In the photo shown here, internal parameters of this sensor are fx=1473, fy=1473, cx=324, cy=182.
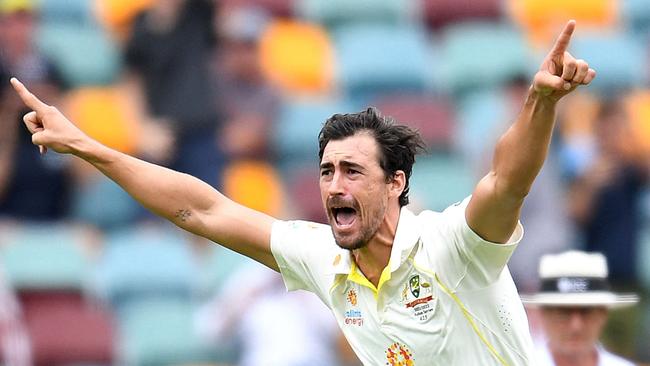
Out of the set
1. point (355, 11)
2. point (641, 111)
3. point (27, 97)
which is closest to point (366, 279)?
point (27, 97)

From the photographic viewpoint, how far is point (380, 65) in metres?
11.8

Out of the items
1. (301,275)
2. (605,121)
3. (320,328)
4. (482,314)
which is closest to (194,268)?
(320,328)

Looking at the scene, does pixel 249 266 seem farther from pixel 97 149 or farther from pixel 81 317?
pixel 97 149

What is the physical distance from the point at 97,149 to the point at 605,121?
5.11 meters

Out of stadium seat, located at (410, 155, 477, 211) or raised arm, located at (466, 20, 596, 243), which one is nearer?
raised arm, located at (466, 20, 596, 243)

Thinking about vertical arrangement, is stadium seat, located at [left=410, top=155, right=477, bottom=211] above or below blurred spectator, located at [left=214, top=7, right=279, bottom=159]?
below

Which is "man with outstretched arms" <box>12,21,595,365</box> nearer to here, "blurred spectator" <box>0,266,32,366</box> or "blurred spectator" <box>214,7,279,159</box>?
"blurred spectator" <box>0,266,32,366</box>

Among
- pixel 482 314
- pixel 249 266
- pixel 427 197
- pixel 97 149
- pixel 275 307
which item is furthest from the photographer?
pixel 427 197

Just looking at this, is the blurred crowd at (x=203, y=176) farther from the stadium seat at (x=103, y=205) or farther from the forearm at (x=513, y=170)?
the forearm at (x=513, y=170)

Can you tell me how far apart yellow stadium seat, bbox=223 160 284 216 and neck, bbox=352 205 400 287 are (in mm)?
4755

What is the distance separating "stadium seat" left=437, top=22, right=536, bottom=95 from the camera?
38.6 ft

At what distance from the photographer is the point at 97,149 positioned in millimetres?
5414

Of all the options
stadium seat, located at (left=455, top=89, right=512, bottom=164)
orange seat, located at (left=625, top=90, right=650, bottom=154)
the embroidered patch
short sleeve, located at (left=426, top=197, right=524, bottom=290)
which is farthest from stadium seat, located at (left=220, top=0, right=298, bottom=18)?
short sleeve, located at (left=426, top=197, right=524, bottom=290)

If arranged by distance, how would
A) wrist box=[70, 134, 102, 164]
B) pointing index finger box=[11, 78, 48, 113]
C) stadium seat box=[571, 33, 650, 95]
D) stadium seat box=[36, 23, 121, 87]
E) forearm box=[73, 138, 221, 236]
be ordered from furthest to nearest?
stadium seat box=[571, 33, 650, 95] → stadium seat box=[36, 23, 121, 87] → forearm box=[73, 138, 221, 236] → wrist box=[70, 134, 102, 164] → pointing index finger box=[11, 78, 48, 113]
